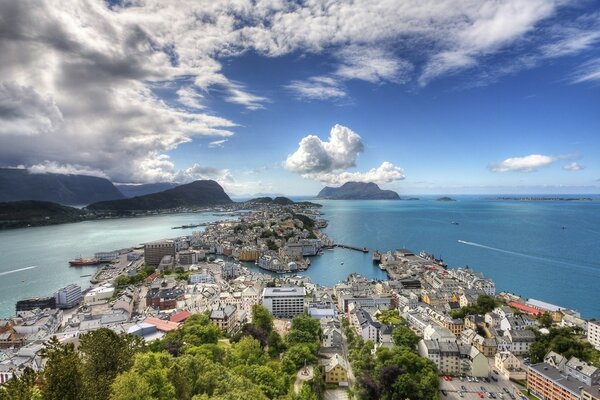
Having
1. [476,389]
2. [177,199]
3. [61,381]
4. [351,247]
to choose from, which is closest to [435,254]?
[351,247]

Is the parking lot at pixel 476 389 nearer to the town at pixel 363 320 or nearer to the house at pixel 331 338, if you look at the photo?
the town at pixel 363 320

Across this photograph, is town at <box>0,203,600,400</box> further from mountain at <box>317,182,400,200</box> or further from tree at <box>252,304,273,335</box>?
mountain at <box>317,182,400,200</box>

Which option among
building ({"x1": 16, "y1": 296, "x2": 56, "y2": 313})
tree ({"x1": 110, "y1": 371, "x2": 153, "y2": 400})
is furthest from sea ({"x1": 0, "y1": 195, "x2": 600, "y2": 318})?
tree ({"x1": 110, "y1": 371, "x2": 153, "y2": 400})

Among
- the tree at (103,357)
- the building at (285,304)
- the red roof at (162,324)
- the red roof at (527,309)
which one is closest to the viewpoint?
the tree at (103,357)

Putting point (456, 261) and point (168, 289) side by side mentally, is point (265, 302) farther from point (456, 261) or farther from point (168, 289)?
point (456, 261)

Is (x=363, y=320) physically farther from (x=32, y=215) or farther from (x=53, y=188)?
(x=53, y=188)

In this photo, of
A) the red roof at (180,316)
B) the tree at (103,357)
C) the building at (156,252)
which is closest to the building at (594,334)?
the tree at (103,357)
